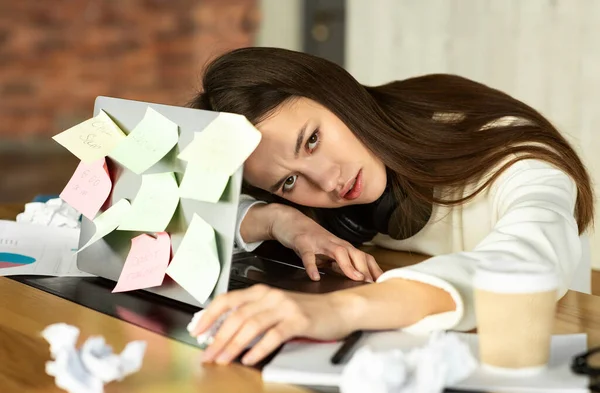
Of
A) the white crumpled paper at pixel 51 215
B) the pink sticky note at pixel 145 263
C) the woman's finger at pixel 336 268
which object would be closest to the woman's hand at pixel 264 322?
the pink sticky note at pixel 145 263

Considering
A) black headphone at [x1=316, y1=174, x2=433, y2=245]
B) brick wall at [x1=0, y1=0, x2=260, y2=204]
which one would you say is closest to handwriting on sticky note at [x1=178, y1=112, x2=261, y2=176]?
black headphone at [x1=316, y1=174, x2=433, y2=245]

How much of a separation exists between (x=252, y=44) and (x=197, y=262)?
3817mm

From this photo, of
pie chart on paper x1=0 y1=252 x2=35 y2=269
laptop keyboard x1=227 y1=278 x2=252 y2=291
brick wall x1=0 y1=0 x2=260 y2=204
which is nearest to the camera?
laptop keyboard x1=227 y1=278 x2=252 y2=291

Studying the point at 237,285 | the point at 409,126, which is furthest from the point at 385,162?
the point at 237,285

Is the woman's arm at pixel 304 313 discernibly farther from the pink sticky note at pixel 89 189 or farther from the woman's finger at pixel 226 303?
the pink sticky note at pixel 89 189

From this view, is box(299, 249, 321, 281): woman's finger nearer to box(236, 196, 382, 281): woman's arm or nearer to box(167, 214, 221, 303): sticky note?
box(236, 196, 382, 281): woman's arm

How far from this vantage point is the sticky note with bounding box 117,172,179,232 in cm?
104

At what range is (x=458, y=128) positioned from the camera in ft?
4.62

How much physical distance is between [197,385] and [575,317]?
18.0 inches

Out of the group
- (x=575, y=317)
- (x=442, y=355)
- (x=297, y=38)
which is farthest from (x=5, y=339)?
(x=297, y=38)

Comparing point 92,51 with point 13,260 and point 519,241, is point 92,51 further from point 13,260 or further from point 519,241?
point 519,241

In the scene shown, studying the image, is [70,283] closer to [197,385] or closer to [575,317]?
[197,385]

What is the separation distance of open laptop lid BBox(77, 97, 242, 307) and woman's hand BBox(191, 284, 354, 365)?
5.9 inches

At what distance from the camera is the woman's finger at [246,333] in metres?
0.78
